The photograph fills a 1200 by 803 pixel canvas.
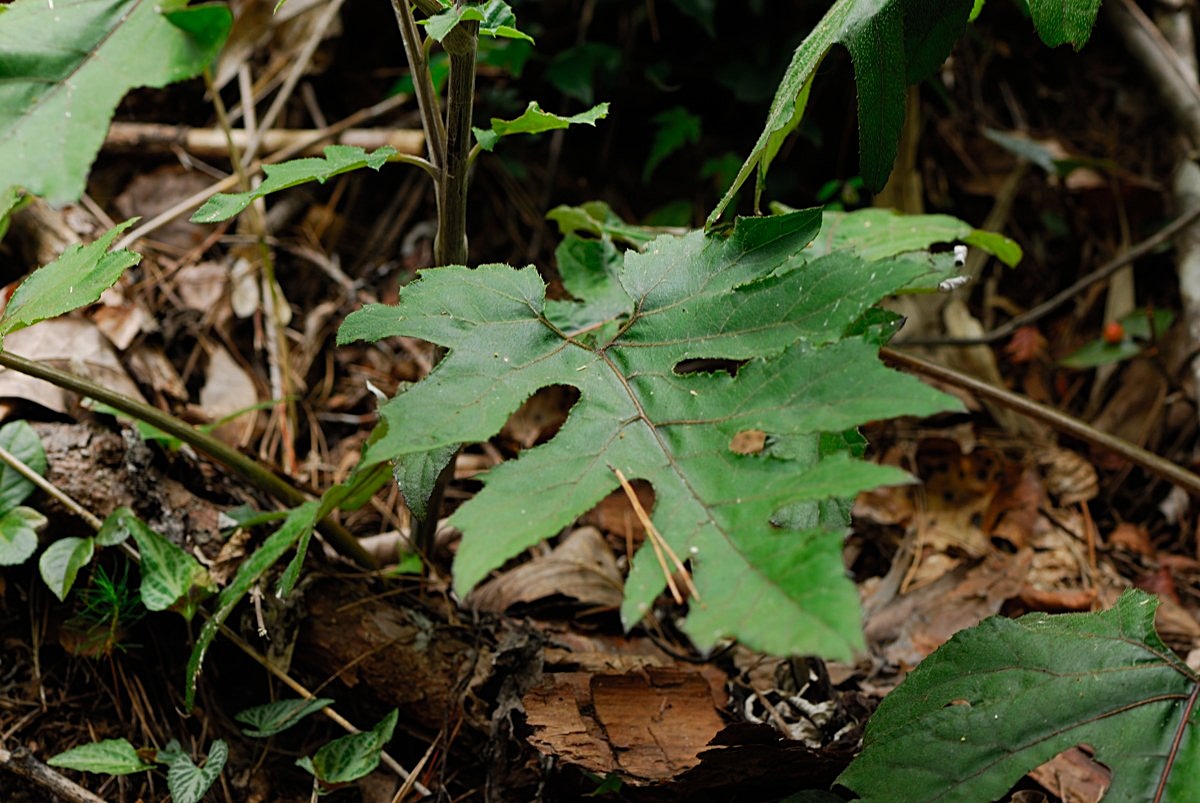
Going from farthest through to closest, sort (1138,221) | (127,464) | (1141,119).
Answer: (1141,119), (1138,221), (127,464)

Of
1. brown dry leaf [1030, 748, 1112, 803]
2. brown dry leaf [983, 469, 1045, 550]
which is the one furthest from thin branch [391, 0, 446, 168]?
brown dry leaf [983, 469, 1045, 550]

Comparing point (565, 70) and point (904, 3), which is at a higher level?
point (904, 3)

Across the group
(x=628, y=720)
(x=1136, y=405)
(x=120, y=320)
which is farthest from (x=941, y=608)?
(x=120, y=320)

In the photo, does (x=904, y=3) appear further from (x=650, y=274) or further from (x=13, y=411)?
(x=13, y=411)

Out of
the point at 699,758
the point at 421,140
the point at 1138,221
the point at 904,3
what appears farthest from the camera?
the point at 1138,221

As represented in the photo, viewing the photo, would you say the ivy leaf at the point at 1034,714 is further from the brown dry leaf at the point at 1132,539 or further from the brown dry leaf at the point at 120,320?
the brown dry leaf at the point at 120,320

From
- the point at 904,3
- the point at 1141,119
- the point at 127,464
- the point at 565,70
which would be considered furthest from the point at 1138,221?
the point at 127,464
